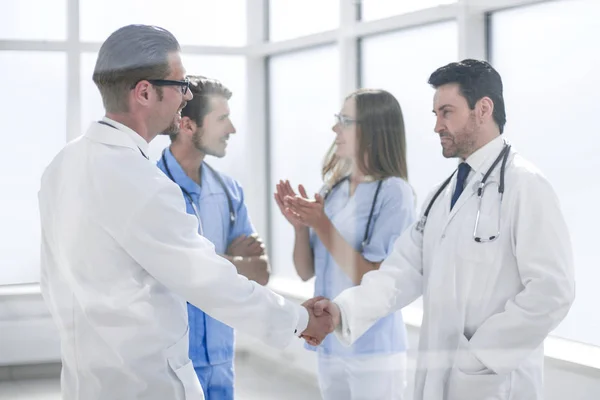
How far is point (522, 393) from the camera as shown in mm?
1601

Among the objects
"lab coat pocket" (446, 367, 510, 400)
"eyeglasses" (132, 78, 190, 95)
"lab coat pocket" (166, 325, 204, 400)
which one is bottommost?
"lab coat pocket" (446, 367, 510, 400)

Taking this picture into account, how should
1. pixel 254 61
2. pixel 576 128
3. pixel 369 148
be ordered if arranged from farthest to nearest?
pixel 576 128
pixel 369 148
pixel 254 61

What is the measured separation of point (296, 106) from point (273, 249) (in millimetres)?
377

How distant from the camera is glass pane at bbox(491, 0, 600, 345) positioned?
2.06 metres

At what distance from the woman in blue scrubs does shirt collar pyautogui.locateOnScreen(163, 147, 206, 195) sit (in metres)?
0.24

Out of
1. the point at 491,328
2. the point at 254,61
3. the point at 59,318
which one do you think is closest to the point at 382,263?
the point at 491,328

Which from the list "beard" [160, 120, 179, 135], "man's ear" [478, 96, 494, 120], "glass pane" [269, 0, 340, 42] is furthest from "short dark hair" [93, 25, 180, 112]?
"man's ear" [478, 96, 494, 120]

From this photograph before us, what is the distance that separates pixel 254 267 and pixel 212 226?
0.16 meters

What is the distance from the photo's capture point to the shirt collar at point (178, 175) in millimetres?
1652

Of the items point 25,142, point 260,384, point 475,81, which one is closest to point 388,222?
point 475,81

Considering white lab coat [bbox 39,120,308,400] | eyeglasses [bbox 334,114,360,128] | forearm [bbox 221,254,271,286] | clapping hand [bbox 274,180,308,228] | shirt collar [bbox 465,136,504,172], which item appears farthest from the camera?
eyeglasses [bbox 334,114,360,128]

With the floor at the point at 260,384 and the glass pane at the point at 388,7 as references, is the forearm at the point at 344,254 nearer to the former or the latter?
the floor at the point at 260,384

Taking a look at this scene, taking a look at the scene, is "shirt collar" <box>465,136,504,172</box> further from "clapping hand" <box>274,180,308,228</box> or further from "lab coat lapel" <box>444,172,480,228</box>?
"clapping hand" <box>274,180,308,228</box>

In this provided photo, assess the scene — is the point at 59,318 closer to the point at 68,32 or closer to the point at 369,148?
the point at 68,32
